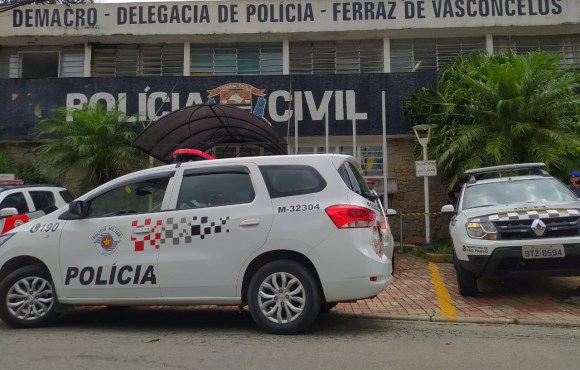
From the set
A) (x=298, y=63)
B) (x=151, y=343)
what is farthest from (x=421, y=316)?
(x=298, y=63)

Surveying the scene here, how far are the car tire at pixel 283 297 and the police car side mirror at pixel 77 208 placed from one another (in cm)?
217

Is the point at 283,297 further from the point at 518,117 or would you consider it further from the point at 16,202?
the point at 518,117

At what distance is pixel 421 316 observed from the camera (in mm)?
6219

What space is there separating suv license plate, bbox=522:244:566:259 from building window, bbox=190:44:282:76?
10.4 m

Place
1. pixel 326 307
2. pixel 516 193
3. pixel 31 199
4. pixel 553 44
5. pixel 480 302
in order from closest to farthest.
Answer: pixel 326 307 < pixel 480 302 < pixel 516 193 < pixel 31 199 < pixel 553 44

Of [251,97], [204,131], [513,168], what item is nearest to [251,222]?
[513,168]

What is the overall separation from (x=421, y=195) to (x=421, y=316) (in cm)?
758

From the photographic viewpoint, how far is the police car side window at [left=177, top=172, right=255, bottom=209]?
559 cm

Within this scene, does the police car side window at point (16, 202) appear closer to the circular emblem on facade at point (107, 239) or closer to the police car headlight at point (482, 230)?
the circular emblem on facade at point (107, 239)

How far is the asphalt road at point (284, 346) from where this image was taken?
4.44m

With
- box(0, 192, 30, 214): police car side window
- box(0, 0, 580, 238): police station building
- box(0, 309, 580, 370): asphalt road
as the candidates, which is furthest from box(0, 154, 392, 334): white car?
box(0, 0, 580, 238): police station building

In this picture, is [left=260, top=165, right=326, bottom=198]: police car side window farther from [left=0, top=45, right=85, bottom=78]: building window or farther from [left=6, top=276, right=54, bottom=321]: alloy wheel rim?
[left=0, top=45, right=85, bottom=78]: building window

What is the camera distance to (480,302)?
6898 mm

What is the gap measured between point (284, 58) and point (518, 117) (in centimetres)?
716
